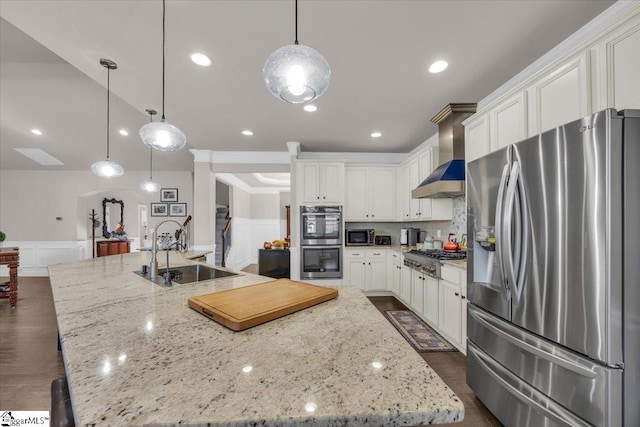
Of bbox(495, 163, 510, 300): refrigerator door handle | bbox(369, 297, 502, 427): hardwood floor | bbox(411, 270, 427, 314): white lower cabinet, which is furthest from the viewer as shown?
bbox(411, 270, 427, 314): white lower cabinet

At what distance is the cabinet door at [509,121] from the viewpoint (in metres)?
1.87

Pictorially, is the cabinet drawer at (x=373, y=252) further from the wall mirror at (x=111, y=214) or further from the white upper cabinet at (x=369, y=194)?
the wall mirror at (x=111, y=214)

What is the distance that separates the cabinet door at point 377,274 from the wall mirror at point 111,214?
7.79 m

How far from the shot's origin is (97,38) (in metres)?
2.20

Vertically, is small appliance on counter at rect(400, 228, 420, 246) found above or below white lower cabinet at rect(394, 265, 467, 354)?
above

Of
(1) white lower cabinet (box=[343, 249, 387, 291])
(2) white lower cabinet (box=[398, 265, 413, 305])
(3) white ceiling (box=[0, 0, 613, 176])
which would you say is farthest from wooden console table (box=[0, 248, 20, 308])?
(2) white lower cabinet (box=[398, 265, 413, 305])

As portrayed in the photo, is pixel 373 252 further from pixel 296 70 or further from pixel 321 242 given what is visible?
pixel 296 70

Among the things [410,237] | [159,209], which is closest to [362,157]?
[410,237]

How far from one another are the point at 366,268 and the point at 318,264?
78 cm

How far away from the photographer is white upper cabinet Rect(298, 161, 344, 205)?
422 cm

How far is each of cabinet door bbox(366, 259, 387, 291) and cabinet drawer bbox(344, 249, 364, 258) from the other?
0.56 feet

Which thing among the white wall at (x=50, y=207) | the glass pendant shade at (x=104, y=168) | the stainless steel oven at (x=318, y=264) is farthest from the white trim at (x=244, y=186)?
the stainless steel oven at (x=318, y=264)

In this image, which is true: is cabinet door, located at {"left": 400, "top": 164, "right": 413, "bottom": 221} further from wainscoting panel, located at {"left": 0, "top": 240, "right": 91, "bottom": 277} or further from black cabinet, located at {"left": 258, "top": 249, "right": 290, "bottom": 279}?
wainscoting panel, located at {"left": 0, "top": 240, "right": 91, "bottom": 277}

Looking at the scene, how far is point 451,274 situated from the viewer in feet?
8.23
